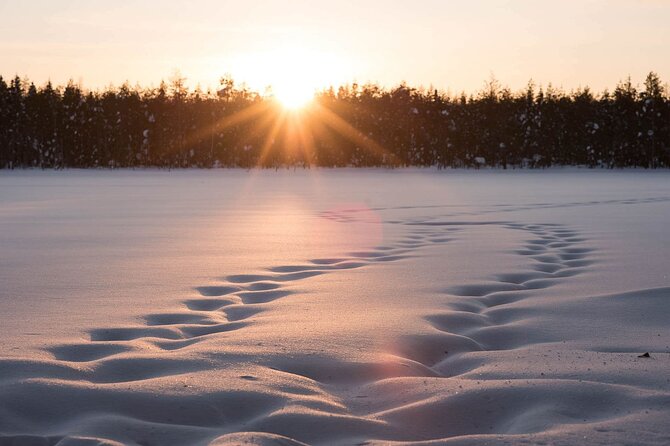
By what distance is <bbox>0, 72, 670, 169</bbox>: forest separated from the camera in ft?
118

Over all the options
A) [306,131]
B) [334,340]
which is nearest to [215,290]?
[334,340]

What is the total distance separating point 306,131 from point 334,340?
34.6 m

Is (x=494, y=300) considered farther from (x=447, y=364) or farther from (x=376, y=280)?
(x=447, y=364)

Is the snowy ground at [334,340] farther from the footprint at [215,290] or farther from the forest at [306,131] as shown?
the forest at [306,131]

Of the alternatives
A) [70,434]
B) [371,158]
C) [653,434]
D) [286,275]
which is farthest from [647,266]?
[371,158]

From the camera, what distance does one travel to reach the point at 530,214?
9.29 meters

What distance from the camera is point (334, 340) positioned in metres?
2.69

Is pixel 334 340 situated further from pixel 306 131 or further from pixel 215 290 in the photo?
pixel 306 131

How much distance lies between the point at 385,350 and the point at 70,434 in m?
1.16

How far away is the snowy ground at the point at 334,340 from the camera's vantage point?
181 cm

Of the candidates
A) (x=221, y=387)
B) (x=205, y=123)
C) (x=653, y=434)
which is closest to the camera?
(x=653, y=434)

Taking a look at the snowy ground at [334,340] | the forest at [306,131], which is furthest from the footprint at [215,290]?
the forest at [306,131]

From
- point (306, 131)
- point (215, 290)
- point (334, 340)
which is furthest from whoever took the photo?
point (306, 131)

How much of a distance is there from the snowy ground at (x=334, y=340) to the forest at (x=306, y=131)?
3062 cm
